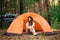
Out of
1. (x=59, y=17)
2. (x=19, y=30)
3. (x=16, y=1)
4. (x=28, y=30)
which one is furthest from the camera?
(x=16, y=1)

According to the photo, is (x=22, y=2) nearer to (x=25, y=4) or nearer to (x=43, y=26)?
(x=25, y=4)

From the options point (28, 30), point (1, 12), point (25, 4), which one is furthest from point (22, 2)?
point (28, 30)

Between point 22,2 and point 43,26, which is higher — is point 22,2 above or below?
above

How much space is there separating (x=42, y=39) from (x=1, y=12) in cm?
639

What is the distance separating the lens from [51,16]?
49.1 ft

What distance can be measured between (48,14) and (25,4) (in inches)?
78.5

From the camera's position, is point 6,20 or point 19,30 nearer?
point 19,30

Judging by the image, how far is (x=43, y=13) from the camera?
54.2ft

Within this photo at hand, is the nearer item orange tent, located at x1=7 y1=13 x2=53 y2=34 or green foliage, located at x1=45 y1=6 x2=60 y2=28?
orange tent, located at x1=7 y1=13 x2=53 y2=34

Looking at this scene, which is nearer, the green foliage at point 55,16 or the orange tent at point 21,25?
the orange tent at point 21,25

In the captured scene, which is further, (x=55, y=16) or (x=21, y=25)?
(x=55, y=16)

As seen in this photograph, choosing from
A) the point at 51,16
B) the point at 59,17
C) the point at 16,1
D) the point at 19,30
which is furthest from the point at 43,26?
the point at 16,1

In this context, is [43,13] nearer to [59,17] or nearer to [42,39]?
[59,17]

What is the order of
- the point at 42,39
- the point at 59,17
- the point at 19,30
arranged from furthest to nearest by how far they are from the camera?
the point at 59,17 < the point at 19,30 < the point at 42,39
